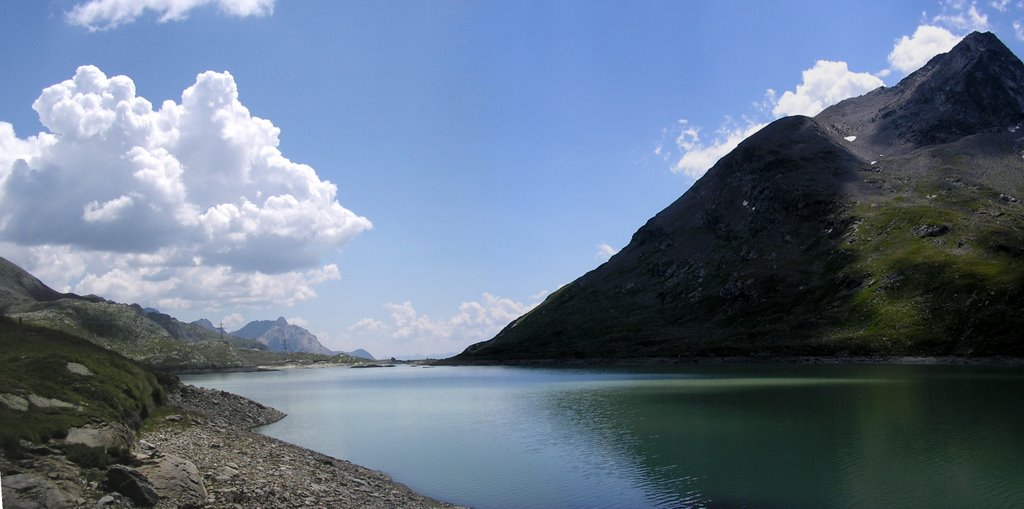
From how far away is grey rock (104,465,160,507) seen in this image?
2398cm

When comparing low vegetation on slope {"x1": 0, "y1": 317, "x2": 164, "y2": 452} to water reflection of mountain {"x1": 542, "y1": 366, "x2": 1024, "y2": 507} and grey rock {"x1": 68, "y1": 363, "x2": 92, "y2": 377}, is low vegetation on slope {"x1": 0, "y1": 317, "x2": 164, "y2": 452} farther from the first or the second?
water reflection of mountain {"x1": 542, "y1": 366, "x2": 1024, "y2": 507}

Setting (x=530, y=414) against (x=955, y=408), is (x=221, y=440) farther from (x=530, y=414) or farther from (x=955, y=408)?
(x=955, y=408)

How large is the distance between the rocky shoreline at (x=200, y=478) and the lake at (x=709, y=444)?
20.2 ft

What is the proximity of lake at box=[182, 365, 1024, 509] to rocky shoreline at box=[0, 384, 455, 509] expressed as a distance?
243 inches

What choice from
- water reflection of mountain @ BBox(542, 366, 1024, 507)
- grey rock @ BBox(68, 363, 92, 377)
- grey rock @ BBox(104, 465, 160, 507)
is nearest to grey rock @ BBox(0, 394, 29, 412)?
grey rock @ BBox(104, 465, 160, 507)

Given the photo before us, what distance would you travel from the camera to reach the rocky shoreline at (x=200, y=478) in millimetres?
22719

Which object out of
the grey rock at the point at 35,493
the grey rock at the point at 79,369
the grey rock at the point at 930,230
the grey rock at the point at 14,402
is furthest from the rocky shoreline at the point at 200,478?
the grey rock at the point at 930,230

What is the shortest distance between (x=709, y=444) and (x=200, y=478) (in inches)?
1536

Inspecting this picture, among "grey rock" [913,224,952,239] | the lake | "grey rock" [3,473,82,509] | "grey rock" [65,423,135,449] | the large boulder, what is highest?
"grey rock" [913,224,952,239]

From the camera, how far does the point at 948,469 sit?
1572 inches

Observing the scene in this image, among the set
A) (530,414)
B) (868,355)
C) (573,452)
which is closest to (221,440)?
(573,452)

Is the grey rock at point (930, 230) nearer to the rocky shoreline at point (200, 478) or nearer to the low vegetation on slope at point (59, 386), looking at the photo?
the rocky shoreline at point (200, 478)

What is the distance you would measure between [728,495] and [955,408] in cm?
4515

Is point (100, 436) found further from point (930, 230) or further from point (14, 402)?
point (930, 230)
